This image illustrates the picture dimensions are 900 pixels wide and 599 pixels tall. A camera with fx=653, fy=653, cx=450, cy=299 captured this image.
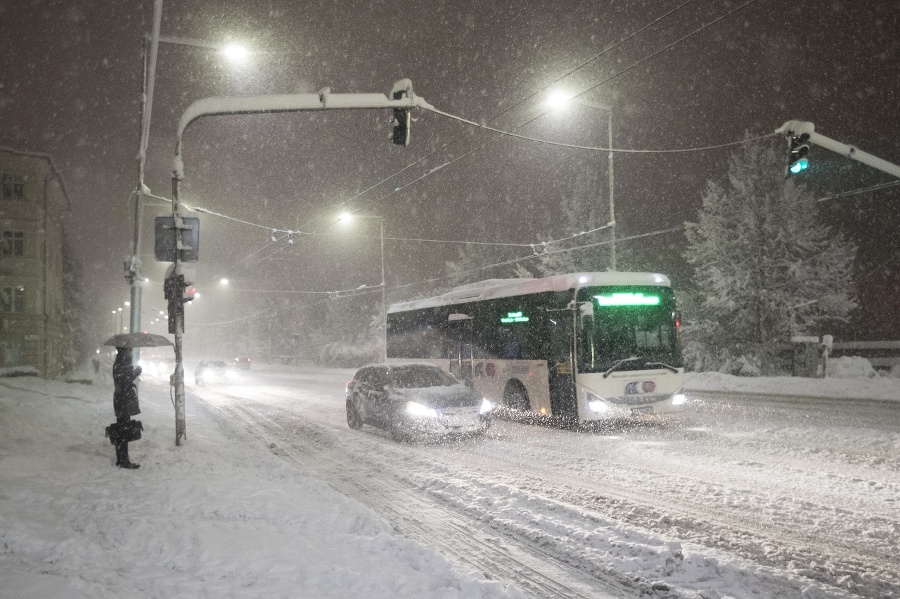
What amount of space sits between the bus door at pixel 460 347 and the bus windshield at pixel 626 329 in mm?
4577

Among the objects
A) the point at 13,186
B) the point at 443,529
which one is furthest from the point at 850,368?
the point at 13,186

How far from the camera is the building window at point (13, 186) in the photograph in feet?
149

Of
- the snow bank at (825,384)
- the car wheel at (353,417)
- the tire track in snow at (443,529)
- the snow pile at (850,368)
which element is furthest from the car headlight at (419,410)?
the snow pile at (850,368)

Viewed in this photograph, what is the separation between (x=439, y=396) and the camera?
12578mm

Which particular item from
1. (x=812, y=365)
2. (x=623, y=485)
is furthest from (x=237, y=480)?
(x=812, y=365)

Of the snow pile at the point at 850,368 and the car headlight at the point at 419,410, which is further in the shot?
the snow pile at the point at 850,368

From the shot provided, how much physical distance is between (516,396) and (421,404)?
3.39 metres

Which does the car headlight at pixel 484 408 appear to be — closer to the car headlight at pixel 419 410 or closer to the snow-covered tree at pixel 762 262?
the car headlight at pixel 419 410

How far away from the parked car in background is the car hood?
25482 mm

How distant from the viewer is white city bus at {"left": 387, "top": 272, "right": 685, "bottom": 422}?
12930mm

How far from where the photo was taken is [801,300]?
32000 millimetres

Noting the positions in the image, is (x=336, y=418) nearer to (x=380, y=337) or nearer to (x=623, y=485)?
(x=623, y=485)

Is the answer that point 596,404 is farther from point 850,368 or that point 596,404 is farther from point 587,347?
point 850,368

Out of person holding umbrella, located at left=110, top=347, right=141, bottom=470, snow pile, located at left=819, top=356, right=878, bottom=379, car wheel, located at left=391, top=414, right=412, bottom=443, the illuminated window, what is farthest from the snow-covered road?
snow pile, located at left=819, top=356, right=878, bottom=379
